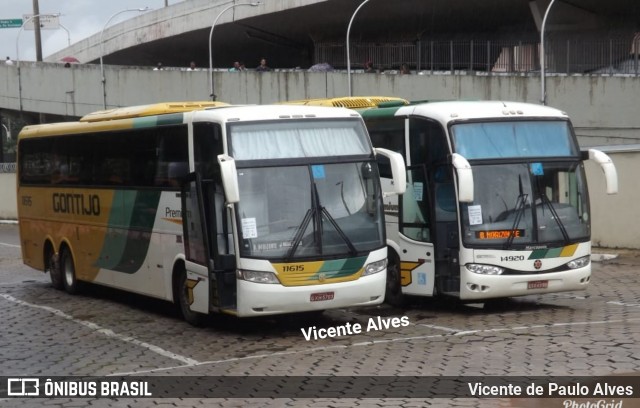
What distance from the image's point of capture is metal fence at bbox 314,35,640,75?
4106cm

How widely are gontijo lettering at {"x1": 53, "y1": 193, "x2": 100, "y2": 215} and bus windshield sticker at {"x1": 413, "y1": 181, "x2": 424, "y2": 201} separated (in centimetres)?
565

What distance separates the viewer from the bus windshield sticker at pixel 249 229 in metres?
14.3

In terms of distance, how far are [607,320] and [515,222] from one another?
1889 mm

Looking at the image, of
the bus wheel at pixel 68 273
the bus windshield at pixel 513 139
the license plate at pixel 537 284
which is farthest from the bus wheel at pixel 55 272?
the license plate at pixel 537 284

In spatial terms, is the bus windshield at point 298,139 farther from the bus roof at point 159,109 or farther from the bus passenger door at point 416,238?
the bus roof at point 159,109

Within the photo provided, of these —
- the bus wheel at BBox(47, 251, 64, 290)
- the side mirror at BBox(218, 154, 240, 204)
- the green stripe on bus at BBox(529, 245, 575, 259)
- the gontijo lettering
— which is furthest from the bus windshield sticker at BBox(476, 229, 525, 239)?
the bus wheel at BBox(47, 251, 64, 290)

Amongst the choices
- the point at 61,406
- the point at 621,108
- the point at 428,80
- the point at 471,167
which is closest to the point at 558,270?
the point at 471,167

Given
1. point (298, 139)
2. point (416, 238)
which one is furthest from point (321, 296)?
point (416, 238)

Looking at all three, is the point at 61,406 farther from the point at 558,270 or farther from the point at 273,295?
the point at 558,270

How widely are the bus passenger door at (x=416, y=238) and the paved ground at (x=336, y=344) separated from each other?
0.46m

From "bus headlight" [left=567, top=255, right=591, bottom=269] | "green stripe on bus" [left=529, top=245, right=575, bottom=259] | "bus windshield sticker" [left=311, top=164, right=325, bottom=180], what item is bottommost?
"bus headlight" [left=567, top=255, right=591, bottom=269]

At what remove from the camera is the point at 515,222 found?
15930 millimetres

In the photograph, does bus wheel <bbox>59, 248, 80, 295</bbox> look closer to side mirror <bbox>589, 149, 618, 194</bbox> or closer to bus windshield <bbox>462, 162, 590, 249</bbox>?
bus windshield <bbox>462, 162, 590, 249</bbox>

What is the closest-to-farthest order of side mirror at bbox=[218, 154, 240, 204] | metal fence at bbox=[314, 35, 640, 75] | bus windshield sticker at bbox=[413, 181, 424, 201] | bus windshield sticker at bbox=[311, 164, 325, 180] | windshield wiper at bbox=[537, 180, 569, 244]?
side mirror at bbox=[218, 154, 240, 204]
bus windshield sticker at bbox=[311, 164, 325, 180]
windshield wiper at bbox=[537, 180, 569, 244]
bus windshield sticker at bbox=[413, 181, 424, 201]
metal fence at bbox=[314, 35, 640, 75]
